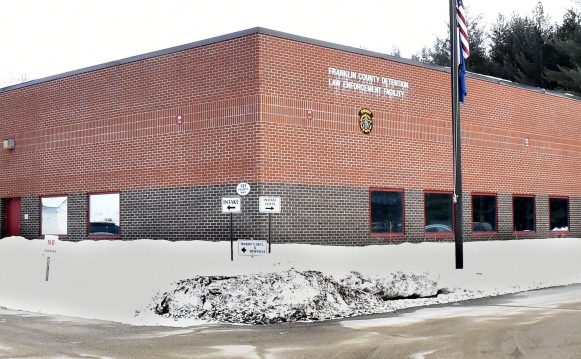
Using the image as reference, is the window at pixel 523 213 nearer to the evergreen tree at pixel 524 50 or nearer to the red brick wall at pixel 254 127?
the red brick wall at pixel 254 127

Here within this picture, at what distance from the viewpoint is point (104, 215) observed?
26.5 m

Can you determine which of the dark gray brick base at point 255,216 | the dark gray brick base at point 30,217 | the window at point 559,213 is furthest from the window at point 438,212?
the dark gray brick base at point 30,217

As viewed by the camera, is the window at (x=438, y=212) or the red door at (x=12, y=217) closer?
the window at (x=438, y=212)

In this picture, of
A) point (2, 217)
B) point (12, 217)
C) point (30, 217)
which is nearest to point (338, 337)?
point (30, 217)

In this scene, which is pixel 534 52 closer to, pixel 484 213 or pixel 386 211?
pixel 484 213

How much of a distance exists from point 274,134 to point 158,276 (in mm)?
6327

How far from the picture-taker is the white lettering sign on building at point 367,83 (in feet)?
79.0

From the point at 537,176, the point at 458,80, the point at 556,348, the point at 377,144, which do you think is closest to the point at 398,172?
the point at 377,144

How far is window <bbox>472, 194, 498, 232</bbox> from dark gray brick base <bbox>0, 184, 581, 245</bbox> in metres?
2.36

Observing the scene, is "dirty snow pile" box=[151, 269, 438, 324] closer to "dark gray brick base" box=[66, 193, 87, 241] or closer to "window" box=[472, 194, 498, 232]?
"dark gray brick base" box=[66, 193, 87, 241]

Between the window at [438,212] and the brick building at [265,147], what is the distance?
0.07 meters

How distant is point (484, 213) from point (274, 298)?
16.7 m

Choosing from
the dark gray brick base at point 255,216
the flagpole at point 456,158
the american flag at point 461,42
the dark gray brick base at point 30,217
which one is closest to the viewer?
the flagpole at point 456,158

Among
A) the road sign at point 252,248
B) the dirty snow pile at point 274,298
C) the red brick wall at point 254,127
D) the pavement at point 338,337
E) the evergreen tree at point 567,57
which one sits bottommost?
the pavement at point 338,337
